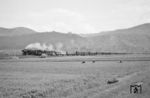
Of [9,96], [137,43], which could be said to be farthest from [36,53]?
[137,43]

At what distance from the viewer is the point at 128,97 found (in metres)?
13.8

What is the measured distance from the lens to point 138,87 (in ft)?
52.9

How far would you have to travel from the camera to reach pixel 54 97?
51.5 ft

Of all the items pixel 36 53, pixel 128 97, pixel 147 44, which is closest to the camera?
pixel 128 97

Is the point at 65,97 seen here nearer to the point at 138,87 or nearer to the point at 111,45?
the point at 138,87

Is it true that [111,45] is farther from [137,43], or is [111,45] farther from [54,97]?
[54,97]

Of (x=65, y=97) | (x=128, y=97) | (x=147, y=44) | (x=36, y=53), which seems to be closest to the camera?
(x=128, y=97)

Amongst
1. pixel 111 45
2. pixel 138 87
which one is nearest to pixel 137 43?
pixel 111 45

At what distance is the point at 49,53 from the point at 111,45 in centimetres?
9124

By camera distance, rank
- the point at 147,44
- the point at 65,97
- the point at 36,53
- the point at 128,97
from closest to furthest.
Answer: the point at 128,97 → the point at 65,97 → the point at 36,53 → the point at 147,44

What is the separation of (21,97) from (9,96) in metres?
1.04

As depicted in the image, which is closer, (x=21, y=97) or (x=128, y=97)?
(x=128, y=97)

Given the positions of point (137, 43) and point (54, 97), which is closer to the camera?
point (54, 97)

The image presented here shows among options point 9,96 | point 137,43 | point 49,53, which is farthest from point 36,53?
point 137,43
